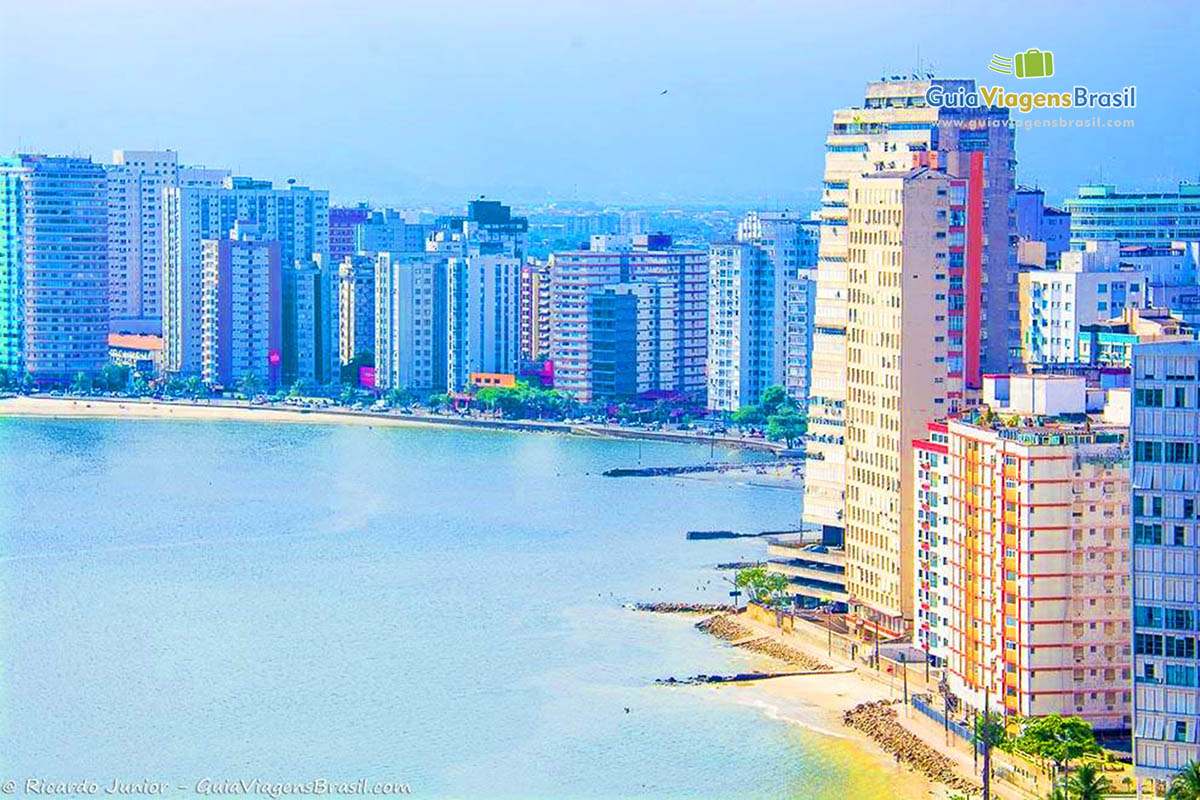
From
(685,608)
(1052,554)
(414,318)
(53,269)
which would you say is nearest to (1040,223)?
(685,608)

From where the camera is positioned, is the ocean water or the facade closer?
the ocean water

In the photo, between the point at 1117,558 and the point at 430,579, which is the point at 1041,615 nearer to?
the point at 1117,558

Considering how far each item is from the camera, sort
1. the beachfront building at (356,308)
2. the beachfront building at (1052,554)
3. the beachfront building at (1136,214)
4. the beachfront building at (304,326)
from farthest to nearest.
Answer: the beachfront building at (304,326) < the beachfront building at (356,308) < the beachfront building at (1136,214) < the beachfront building at (1052,554)

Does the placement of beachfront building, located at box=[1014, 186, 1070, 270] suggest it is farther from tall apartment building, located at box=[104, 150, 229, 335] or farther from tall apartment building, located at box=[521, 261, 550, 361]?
tall apartment building, located at box=[104, 150, 229, 335]

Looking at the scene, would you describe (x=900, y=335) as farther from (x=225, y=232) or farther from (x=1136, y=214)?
(x=225, y=232)

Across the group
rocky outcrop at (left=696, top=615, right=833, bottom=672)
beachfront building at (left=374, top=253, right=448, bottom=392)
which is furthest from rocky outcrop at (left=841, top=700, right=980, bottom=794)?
beachfront building at (left=374, top=253, right=448, bottom=392)

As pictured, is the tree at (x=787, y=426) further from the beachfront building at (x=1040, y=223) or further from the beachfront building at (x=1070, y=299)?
the beachfront building at (x=1070, y=299)

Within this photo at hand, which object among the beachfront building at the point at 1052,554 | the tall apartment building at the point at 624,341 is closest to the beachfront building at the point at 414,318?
the tall apartment building at the point at 624,341
